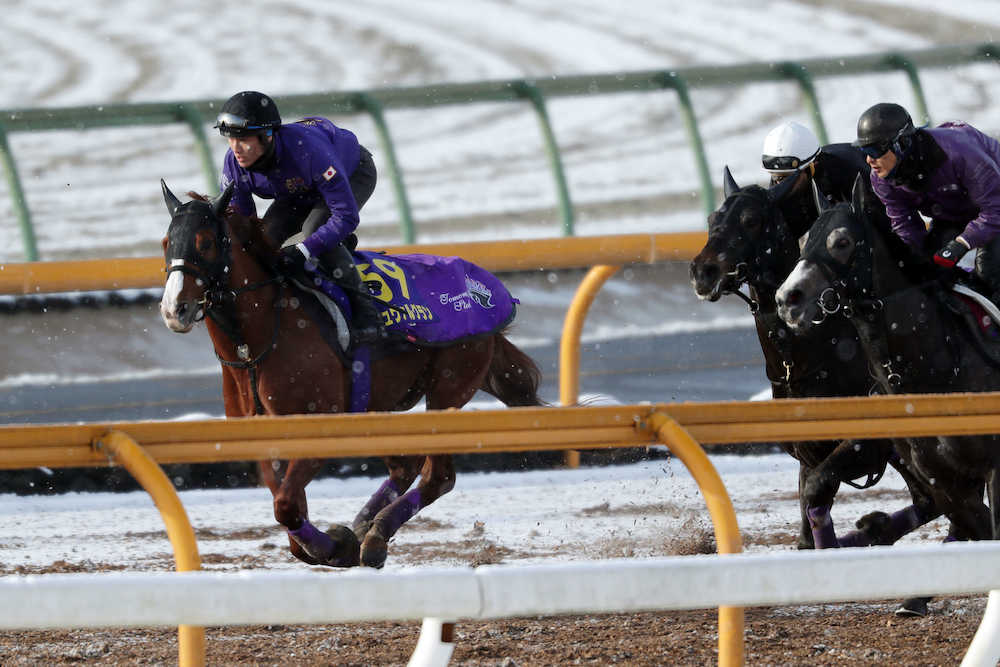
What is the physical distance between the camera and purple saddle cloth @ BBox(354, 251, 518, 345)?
6.18 metres

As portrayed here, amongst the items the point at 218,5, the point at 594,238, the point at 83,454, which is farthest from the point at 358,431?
the point at 218,5

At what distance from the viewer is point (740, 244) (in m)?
5.98

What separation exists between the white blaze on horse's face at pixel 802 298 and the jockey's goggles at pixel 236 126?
1.95 m

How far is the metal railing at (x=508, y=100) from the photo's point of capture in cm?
894

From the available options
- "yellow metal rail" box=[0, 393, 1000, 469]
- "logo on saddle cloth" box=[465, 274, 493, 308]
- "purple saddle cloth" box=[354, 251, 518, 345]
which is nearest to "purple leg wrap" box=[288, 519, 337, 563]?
"purple saddle cloth" box=[354, 251, 518, 345]

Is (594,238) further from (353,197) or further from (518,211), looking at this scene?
(518,211)

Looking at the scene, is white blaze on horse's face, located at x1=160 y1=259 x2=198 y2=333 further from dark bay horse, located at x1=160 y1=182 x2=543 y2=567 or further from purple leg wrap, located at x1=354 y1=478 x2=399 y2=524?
purple leg wrap, located at x1=354 y1=478 x2=399 y2=524

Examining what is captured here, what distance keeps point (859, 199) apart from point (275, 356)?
2.10 meters

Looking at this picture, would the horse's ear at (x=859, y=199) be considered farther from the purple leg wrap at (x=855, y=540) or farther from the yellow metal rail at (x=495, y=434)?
the yellow metal rail at (x=495, y=434)

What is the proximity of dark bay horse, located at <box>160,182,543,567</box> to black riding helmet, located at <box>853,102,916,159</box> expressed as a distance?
189cm

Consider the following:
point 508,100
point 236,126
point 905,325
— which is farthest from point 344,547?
point 508,100

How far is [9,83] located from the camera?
21.9 m

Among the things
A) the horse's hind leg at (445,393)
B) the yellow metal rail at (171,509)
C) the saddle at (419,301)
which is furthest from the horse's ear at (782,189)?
the yellow metal rail at (171,509)

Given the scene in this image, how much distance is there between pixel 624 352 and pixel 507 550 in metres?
4.31
